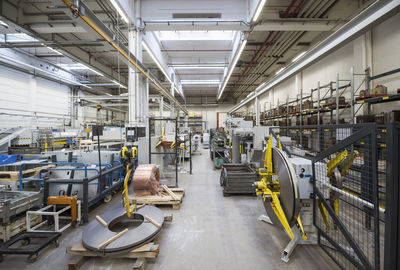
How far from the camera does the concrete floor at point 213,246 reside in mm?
2070

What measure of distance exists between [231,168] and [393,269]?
144 inches

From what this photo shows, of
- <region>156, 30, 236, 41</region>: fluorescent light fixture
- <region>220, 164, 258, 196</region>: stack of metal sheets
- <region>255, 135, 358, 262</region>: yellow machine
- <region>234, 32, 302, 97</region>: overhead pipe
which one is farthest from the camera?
<region>156, 30, 236, 41</region>: fluorescent light fixture

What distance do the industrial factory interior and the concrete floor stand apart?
0.02m

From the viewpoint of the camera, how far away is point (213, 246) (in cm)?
239

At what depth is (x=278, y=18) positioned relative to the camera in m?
5.30

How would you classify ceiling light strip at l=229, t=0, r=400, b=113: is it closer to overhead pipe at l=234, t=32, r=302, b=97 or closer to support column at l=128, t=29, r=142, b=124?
overhead pipe at l=234, t=32, r=302, b=97

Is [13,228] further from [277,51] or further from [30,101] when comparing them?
[30,101]

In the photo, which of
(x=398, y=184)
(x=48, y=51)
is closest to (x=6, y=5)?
(x=48, y=51)

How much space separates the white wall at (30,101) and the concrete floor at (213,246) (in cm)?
912

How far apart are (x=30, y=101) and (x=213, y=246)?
12515mm

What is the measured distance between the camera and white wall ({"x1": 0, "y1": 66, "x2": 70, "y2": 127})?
26.8ft

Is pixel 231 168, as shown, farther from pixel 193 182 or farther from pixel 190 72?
pixel 190 72

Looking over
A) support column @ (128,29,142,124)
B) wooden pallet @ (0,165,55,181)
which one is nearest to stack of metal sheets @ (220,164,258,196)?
support column @ (128,29,142,124)

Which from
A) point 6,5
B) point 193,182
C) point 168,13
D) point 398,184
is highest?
point 168,13
